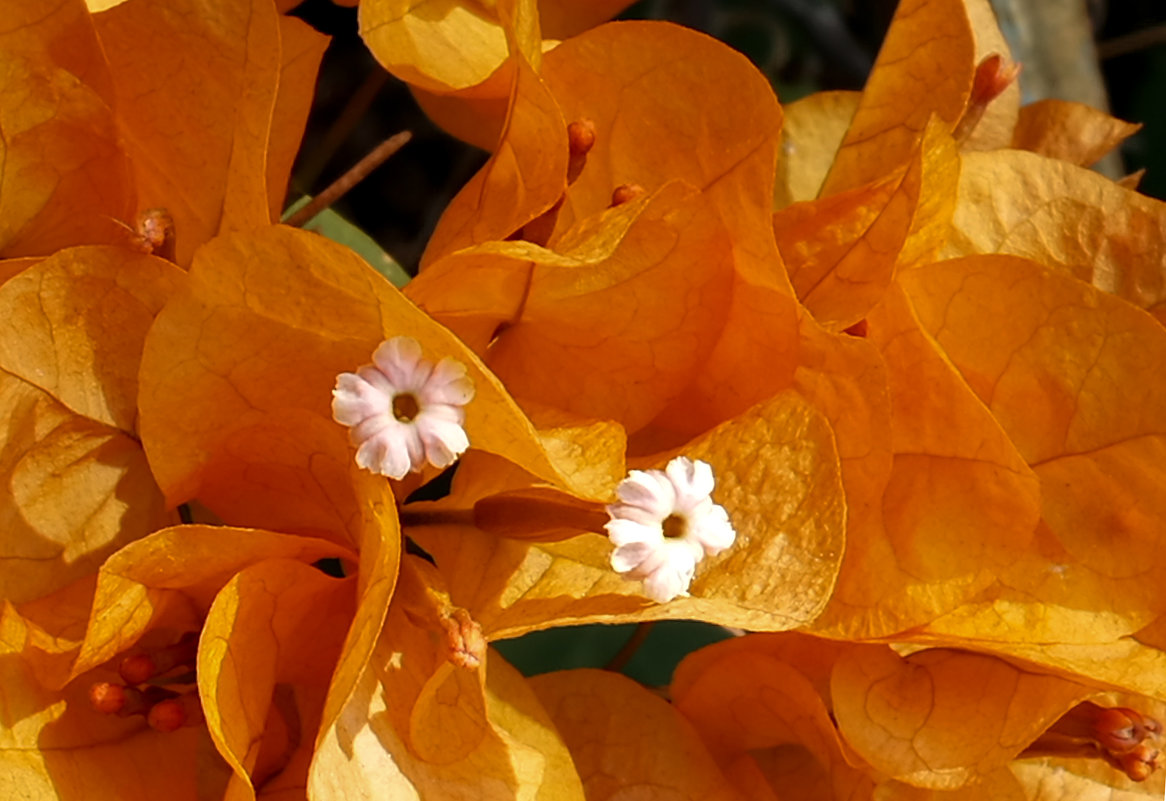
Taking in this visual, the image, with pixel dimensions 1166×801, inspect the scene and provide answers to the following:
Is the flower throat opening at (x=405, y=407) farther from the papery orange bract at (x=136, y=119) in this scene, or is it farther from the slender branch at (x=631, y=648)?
the slender branch at (x=631, y=648)

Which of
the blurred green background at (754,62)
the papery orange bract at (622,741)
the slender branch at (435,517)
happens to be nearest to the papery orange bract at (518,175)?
the slender branch at (435,517)

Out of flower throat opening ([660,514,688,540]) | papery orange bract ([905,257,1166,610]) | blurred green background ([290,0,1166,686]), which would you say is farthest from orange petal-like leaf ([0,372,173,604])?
blurred green background ([290,0,1166,686])

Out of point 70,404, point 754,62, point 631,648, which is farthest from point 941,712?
point 754,62

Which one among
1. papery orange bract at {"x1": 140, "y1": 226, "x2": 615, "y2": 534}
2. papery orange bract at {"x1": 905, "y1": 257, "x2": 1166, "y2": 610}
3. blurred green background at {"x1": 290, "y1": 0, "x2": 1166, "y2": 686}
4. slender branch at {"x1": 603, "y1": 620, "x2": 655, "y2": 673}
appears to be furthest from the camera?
blurred green background at {"x1": 290, "y1": 0, "x2": 1166, "y2": 686}

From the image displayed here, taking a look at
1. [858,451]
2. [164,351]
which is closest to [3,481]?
[164,351]

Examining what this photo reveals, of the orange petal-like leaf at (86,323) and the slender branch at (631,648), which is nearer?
the orange petal-like leaf at (86,323)

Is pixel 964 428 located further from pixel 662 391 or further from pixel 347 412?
pixel 347 412

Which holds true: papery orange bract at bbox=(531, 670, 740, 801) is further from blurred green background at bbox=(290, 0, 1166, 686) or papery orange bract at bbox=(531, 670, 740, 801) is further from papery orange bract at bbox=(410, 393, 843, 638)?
blurred green background at bbox=(290, 0, 1166, 686)
